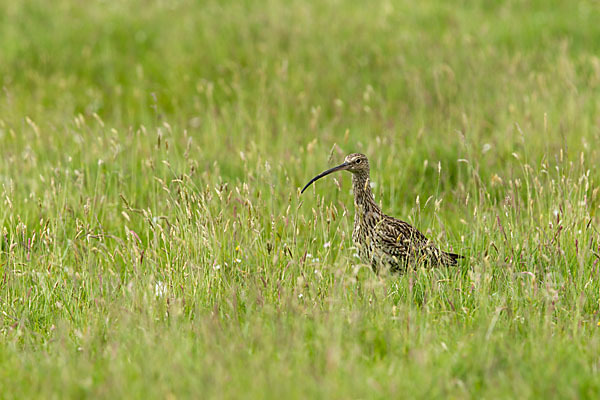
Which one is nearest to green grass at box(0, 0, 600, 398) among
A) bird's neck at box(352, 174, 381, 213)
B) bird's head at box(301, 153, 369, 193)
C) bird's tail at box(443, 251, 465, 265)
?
bird's tail at box(443, 251, 465, 265)

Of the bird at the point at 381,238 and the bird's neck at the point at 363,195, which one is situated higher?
the bird's neck at the point at 363,195

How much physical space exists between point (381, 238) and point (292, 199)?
4.65 ft

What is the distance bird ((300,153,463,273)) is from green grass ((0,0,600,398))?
0.49 feet

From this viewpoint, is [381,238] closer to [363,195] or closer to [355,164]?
[363,195]

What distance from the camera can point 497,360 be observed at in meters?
3.81

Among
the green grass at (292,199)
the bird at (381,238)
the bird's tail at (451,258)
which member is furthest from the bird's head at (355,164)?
the bird's tail at (451,258)

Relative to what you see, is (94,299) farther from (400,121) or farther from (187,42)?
(187,42)

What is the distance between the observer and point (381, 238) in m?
5.50

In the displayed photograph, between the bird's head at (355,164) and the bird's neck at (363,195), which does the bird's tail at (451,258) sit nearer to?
the bird's neck at (363,195)

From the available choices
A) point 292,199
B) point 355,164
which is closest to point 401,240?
point 355,164

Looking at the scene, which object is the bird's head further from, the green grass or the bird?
the green grass

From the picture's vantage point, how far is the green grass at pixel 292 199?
383 cm

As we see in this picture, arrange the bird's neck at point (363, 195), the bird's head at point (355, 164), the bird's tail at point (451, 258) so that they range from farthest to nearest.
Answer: the bird's neck at point (363, 195), the bird's head at point (355, 164), the bird's tail at point (451, 258)

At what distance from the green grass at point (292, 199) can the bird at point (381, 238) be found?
149mm
